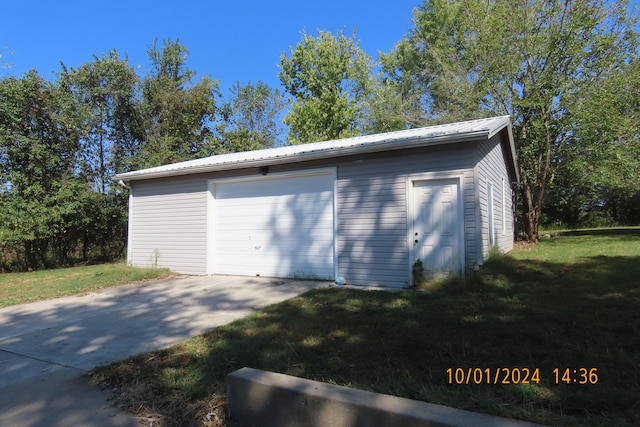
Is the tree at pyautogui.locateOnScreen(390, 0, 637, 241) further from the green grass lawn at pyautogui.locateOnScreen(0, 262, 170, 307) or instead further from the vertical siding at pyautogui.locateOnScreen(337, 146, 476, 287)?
the green grass lawn at pyautogui.locateOnScreen(0, 262, 170, 307)

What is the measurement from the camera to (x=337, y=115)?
23141 millimetres

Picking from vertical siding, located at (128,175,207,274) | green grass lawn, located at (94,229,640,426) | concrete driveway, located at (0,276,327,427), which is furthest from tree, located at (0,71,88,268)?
green grass lawn, located at (94,229,640,426)

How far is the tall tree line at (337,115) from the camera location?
45.3 feet

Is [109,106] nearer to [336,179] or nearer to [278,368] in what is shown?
[336,179]

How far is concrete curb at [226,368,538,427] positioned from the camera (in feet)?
6.76

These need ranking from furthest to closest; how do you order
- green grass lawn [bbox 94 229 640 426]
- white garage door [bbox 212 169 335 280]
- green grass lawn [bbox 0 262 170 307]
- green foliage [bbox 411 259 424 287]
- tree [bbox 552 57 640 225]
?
tree [bbox 552 57 640 225] < white garage door [bbox 212 169 335 280] < green grass lawn [bbox 0 262 170 307] < green foliage [bbox 411 259 424 287] < green grass lawn [bbox 94 229 640 426]

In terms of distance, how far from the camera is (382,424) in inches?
85.4

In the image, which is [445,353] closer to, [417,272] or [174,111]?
[417,272]

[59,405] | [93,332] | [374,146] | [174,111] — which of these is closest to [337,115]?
[174,111]

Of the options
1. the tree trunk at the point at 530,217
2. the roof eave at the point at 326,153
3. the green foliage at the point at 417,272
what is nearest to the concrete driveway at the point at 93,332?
the green foliage at the point at 417,272

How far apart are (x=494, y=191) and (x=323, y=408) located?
898 cm

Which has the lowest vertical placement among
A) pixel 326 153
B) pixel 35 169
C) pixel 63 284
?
pixel 63 284

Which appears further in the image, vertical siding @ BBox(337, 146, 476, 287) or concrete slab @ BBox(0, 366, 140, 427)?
vertical siding @ BBox(337, 146, 476, 287)

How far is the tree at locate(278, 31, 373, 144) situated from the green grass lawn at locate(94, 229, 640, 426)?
18255mm
